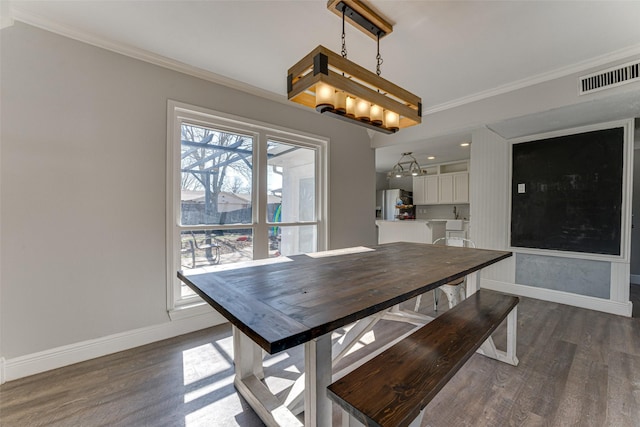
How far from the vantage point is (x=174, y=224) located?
2475mm

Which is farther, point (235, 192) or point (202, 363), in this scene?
point (235, 192)

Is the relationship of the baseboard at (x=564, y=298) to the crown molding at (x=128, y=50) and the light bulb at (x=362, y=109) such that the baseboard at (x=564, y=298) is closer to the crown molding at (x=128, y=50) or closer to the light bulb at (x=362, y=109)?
the light bulb at (x=362, y=109)

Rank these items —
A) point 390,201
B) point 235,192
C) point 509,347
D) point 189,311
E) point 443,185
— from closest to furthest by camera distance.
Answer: point 509,347 → point 189,311 → point 235,192 → point 443,185 → point 390,201

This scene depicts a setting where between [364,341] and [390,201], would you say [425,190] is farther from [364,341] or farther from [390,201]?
[364,341]

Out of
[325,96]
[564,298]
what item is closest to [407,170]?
[564,298]

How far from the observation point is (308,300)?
1.02 meters

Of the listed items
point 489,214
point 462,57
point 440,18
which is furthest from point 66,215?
point 489,214

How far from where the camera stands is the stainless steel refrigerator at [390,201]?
787 cm

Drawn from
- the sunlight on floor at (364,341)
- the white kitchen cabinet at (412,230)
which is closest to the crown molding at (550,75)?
the white kitchen cabinet at (412,230)

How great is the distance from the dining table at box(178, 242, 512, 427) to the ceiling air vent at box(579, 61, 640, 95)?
1.84 meters

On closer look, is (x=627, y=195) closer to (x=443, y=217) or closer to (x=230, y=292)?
(x=230, y=292)

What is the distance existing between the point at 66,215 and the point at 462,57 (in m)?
3.57

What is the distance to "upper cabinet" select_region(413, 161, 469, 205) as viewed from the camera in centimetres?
641

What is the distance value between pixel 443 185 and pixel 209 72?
6.14 meters
